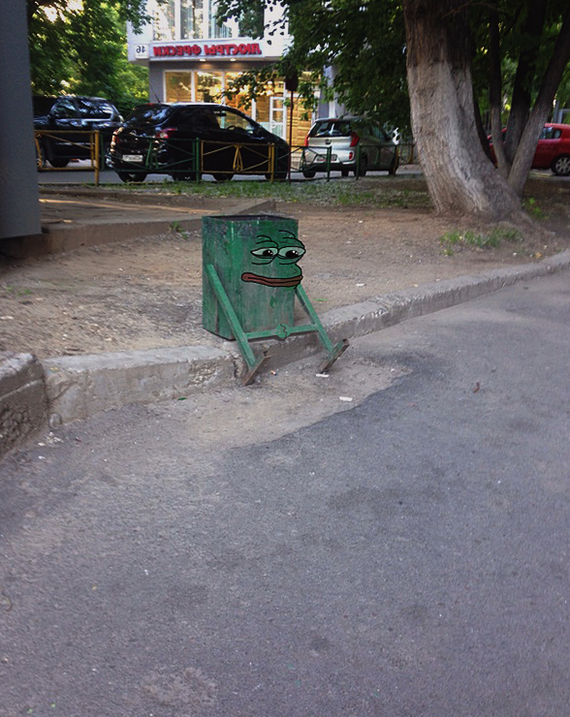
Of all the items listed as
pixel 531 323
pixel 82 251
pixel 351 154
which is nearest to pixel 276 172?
pixel 351 154

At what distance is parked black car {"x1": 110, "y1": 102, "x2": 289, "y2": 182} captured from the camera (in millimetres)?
16203

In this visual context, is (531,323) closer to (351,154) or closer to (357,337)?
(357,337)

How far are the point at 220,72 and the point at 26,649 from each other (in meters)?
37.3

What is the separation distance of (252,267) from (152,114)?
14.0 meters

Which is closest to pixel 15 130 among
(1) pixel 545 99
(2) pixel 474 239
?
(2) pixel 474 239

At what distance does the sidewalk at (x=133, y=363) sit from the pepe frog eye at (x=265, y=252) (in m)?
0.58

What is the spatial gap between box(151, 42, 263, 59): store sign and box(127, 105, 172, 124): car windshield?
18.1 m

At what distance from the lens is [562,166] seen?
25.8 meters

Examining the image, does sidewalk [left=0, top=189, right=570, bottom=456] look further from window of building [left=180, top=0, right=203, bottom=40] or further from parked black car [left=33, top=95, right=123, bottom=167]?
window of building [left=180, top=0, right=203, bottom=40]

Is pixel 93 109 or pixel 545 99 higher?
pixel 93 109

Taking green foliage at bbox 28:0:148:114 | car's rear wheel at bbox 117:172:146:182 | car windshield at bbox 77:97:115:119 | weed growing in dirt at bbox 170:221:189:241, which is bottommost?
weed growing in dirt at bbox 170:221:189:241

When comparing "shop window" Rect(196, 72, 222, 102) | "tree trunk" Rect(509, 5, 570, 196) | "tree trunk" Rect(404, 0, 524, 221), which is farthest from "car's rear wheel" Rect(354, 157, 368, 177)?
"shop window" Rect(196, 72, 222, 102)

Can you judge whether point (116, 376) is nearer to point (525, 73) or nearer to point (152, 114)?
point (525, 73)

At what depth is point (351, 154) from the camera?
21.1 m
